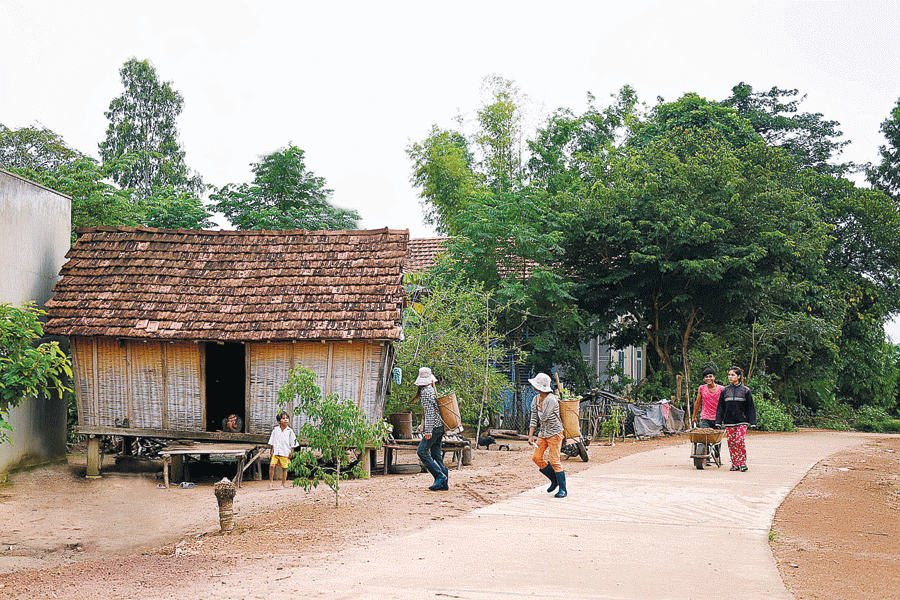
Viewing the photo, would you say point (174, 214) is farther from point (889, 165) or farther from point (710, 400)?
point (889, 165)

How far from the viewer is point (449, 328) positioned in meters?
19.3

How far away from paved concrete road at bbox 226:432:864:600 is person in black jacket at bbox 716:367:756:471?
4.07 ft

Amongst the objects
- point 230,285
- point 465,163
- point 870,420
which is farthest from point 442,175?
point 870,420

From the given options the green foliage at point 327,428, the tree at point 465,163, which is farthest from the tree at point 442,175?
the green foliage at point 327,428

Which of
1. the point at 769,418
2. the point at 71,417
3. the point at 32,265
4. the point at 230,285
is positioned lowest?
the point at 769,418

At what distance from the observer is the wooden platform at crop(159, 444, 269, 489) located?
14.4 metres

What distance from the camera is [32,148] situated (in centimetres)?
3144

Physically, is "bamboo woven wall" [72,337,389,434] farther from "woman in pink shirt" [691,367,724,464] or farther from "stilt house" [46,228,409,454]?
"woman in pink shirt" [691,367,724,464]

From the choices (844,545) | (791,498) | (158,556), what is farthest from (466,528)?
(791,498)

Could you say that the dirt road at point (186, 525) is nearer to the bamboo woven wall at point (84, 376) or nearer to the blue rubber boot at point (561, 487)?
the blue rubber boot at point (561, 487)

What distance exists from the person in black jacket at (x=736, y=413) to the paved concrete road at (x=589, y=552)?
4.07ft

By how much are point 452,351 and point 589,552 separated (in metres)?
11.0

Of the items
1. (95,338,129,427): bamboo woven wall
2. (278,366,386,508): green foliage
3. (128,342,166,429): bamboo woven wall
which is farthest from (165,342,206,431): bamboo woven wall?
(278,366,386,508): green foliage

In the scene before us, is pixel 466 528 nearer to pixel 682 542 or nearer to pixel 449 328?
pixel 682 542
